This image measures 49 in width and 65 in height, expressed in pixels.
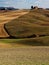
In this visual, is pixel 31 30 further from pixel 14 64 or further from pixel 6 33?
pixel 14 64

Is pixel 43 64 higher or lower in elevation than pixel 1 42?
higher

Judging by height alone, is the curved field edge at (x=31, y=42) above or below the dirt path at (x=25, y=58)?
below

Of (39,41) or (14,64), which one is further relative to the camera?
(39,41)

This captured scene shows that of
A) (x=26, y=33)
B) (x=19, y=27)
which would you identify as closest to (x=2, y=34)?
(x=26, y=33)

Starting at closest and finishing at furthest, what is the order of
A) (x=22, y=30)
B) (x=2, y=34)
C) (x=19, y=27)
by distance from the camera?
(x=2, y=34) → (x=22, y=30) → (x=19, y=27)

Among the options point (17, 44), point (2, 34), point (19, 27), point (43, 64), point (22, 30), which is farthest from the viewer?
point (19, 27)

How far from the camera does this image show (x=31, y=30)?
30.3 m

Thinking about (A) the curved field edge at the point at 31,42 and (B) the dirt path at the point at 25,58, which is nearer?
(B) the dirt path at the point at 25,58

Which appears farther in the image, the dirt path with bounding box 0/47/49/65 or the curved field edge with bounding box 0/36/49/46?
the curved field edge with bounding box 0/36/49/46

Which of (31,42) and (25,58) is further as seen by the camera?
(31,42)

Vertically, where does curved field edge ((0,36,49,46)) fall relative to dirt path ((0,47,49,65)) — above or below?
below

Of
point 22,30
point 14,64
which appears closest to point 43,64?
point 14,64

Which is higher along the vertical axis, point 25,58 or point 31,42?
point 25,58

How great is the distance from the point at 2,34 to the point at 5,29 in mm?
3156
